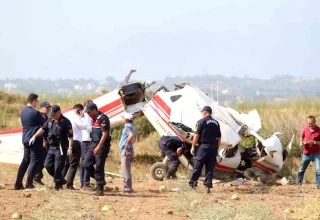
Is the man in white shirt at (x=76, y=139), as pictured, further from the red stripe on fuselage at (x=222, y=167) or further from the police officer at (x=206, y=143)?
the red stripe on fuselage at (x=222, y=167)

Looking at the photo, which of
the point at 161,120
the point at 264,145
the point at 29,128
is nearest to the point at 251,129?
the point at 264,145

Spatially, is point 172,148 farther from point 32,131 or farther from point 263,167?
point 32,131

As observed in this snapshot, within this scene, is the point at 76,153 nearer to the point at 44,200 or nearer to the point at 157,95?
the point at 44,200

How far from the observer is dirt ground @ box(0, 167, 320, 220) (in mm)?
11922

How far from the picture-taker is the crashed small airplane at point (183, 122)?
17875mm

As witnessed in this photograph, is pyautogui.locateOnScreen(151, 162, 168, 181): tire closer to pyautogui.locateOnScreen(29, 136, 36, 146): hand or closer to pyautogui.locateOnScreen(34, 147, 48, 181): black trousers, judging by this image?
pyautogui.locateOnScreen(34, 147, 48, 181): black trousers

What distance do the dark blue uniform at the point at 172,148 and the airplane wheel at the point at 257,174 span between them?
6.22 ft

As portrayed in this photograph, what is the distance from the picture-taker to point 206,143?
48.8ft

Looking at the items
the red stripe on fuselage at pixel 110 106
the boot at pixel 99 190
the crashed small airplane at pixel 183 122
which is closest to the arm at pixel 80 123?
the boot at pixel 99 190

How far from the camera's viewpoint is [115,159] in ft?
72.8

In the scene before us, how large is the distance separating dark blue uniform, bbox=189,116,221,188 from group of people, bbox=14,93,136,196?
4.48 feet

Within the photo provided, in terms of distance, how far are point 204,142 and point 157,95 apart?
4.77 m

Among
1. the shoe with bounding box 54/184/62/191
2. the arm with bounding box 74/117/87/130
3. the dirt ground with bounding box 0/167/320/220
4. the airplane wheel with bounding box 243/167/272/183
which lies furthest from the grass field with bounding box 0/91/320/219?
the arm with bounding box 74/117/87/130

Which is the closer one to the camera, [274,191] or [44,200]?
[44,200]
